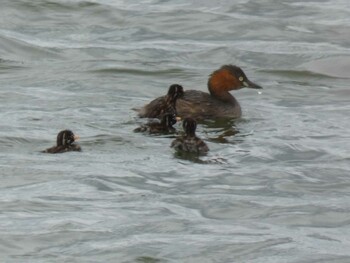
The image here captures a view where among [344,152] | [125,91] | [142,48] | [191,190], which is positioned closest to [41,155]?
[191,190]

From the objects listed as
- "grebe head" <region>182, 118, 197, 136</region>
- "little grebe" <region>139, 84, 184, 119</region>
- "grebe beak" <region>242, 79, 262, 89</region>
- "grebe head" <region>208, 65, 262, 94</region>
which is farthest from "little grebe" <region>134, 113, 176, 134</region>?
"grebe beak" <region>242, 79, 262, 89</region>

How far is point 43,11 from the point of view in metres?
23.8

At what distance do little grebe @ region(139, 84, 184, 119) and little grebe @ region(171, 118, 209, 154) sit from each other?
4.87 ft

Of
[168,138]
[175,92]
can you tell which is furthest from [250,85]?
[168,138]

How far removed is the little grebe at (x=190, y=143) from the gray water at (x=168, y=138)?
0.39 feet

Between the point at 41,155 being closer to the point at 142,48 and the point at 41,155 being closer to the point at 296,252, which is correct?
the point at 296,252

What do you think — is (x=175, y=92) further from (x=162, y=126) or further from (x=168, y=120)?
(x=162, y=126)

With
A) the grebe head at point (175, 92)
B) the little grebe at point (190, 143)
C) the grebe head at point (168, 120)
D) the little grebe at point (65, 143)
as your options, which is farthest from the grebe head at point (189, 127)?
the grebe head at point (175, 92)

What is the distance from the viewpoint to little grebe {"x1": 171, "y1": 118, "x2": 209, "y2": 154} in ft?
47.3

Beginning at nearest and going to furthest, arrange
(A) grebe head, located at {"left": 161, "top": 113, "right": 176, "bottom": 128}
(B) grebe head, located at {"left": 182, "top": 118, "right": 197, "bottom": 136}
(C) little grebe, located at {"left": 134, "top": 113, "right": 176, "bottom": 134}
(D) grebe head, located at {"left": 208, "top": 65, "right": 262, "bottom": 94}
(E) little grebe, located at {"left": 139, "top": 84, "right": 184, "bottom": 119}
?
(B) grebe head, located at {"left": 182, "top": 118, "right": 197, "bottom": 136} → (C) little grebe, located at {"left": 134, "top": 113, "right": 176, "bottom": 134} → (A) grebe head, located at {"left": 161, "top": 113, "right": 176, "bottom": 128} → (E) little grebe, located at {"left": 139, "top": 84, "right": 184, "bottom": 119} → (D) grebe head, located at {"left": 208, "top": 65, "right": 262, "bottom": 94}

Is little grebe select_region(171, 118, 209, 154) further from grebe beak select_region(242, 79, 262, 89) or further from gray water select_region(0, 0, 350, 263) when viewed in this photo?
grebe beak select_region(242, 79, 262, 89)

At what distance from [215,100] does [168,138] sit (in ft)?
7.04

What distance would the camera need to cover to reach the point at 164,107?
16500 mm

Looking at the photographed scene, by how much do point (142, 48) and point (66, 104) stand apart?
4.48 metres
